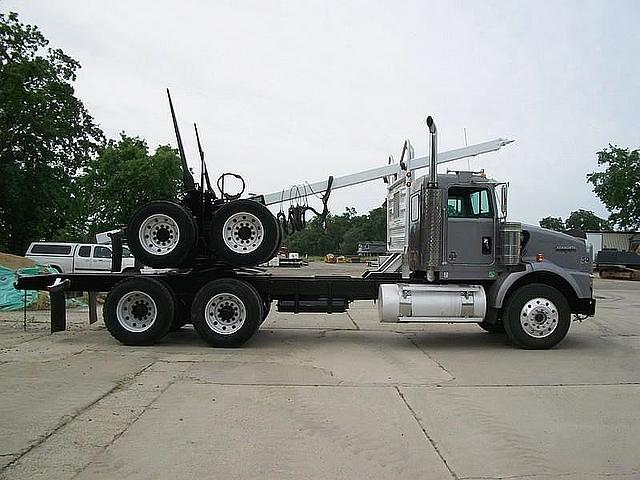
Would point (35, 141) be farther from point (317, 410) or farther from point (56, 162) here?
point (317, 410)

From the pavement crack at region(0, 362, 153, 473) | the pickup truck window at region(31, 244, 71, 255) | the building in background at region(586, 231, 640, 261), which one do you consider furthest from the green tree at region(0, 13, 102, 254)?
the building in background at region(586, 231, 640, 261)

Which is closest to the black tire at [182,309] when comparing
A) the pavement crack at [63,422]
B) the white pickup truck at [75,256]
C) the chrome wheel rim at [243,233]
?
the chrome wheel rim at [243,233]

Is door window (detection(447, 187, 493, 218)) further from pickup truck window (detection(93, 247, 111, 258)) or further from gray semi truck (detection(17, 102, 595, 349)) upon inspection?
pickup truck window (detection(93, 247, 111, 258))

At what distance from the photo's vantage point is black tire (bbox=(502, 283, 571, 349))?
11312 millimetres

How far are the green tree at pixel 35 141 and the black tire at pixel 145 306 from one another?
2242 centimetres

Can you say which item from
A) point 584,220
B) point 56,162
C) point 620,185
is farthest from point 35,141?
point 584,220

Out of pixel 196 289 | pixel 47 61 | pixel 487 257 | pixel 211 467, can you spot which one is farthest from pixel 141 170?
pixel 211 467

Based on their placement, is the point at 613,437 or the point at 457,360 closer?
the point at 613,437

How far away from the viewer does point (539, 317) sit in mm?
11312

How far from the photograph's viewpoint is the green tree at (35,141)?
31.7m

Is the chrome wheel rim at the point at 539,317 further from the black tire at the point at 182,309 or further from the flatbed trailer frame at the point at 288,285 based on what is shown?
the black tire at the point at 182,309

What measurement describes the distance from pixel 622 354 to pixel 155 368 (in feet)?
25.5

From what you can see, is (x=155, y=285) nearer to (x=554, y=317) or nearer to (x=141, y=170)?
(x=554, y=317)

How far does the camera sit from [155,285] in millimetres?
11453
